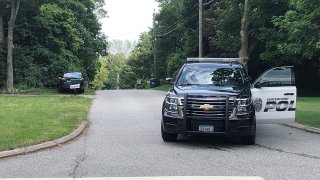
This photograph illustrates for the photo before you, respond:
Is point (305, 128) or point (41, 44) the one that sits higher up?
point (41, 44)

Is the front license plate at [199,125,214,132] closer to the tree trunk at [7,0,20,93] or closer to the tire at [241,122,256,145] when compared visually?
the tire at [241,122,256,145]

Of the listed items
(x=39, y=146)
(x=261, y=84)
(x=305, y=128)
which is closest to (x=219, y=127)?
(x=261, y=84)

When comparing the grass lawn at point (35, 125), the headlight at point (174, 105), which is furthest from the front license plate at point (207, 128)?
the grass lawn at point (35, 125)

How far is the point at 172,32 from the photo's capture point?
196 feet

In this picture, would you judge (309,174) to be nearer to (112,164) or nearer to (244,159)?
(244,159)

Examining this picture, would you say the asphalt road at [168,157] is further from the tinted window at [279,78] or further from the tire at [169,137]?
the tinted window at [279,78]

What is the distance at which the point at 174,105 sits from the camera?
411 inches

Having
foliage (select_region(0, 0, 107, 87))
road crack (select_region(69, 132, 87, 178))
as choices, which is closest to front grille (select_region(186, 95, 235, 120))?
road crack (select_region(69, 132, 87, 178))

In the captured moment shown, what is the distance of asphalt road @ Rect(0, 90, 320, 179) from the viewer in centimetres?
790

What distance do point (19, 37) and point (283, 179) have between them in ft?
102

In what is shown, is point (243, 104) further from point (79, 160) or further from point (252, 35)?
point (252, 35)

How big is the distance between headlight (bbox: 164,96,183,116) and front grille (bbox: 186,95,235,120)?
0.18 m

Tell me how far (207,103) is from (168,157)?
1602 mm

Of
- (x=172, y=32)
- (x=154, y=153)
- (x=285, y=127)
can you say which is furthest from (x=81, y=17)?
(x=154, y=153)
